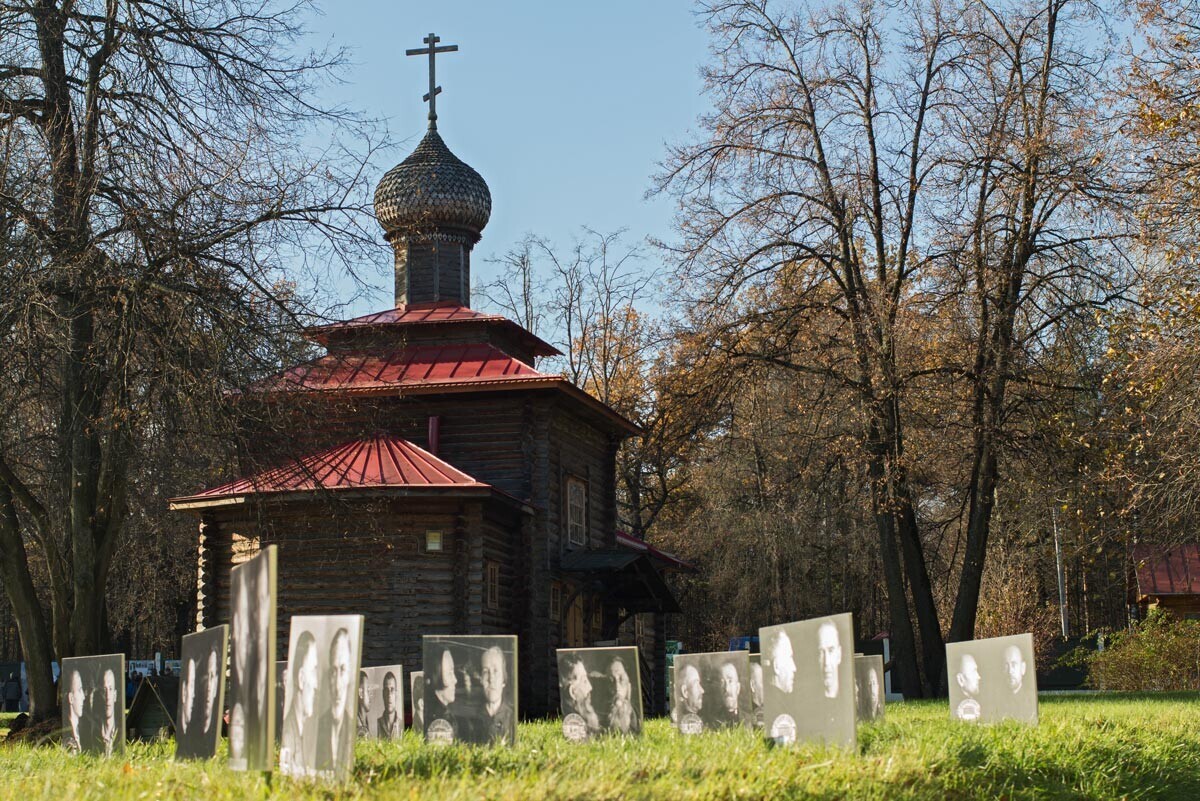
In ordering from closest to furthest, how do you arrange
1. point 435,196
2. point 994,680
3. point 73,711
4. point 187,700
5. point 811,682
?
point 187,700
point 811,682
point 73,711
point 994,680
point 435,196

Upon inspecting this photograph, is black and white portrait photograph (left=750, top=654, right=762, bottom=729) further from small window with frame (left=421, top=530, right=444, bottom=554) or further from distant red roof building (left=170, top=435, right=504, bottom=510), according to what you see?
small window with frame (left=421, top=530, right=444, bottom=554)

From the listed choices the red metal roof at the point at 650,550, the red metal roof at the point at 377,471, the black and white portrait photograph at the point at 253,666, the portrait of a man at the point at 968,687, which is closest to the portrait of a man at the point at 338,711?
the black and white portrait photograph at the point at 253,666

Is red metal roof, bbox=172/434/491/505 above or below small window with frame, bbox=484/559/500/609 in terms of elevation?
above

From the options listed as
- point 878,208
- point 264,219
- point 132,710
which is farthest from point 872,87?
point 132,710

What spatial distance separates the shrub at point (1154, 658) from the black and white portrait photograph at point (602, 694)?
1958 cm

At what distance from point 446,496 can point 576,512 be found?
18.2 feet

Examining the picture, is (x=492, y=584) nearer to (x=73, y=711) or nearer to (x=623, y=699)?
(x=623, y=699)

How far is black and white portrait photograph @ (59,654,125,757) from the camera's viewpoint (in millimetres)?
10477

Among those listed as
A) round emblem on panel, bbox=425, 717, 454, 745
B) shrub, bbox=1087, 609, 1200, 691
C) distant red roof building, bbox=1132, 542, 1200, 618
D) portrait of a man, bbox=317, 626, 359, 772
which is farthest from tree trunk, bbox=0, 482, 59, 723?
distant red roof building, bbox=1132, 542, 1200, 618

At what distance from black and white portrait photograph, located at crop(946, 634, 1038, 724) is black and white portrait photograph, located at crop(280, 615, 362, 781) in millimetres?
→ 6873

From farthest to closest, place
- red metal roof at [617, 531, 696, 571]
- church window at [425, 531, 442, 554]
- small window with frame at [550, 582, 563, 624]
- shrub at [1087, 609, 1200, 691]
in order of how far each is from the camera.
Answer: red metal roof at [617, 531, 696, 571] < shrub at [1087, 609, 1200, 691] < small window with frame at [550, 582, 563, 624] < church window at [425, 531, 442, 554]

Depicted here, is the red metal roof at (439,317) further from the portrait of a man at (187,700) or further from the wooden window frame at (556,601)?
the portrait of a man at (187,700)

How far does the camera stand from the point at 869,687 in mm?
13227

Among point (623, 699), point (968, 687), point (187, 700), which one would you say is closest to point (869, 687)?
point (968, 687)
